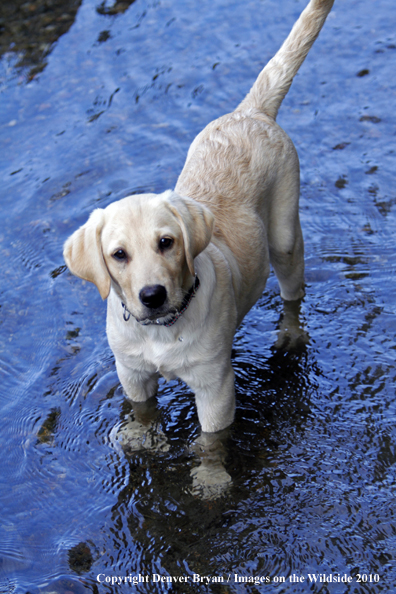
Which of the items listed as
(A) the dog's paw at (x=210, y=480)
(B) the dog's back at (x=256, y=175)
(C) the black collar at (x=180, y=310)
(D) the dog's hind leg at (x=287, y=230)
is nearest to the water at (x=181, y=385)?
(A) the dog's paw at (x=210, y=480)

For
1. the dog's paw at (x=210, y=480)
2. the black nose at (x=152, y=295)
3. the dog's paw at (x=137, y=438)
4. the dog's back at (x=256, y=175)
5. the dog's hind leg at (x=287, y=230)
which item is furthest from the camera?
the dog's hind leg at (x=287, y=230)

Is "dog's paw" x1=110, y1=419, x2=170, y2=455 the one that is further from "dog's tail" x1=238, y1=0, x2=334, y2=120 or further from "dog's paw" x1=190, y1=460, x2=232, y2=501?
"dog's tail" x1=238, y1=0, x2=334, y2=120

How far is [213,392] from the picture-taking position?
13.1ft

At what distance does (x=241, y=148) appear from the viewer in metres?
4.55

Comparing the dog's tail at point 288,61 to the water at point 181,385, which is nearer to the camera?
the water at point 181,385

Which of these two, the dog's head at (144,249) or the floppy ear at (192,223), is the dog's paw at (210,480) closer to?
the dog's head at (144,249)

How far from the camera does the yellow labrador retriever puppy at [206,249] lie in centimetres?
335

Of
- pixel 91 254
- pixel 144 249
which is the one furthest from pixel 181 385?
pixel 144 249

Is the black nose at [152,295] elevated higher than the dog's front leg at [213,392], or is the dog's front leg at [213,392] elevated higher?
the black nose at [152,295]

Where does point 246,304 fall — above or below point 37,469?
above

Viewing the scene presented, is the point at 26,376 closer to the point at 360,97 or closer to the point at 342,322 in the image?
the point at 342,322

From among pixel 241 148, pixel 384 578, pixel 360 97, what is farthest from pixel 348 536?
pixel 360 97

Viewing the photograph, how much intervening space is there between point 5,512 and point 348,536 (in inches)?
92.1

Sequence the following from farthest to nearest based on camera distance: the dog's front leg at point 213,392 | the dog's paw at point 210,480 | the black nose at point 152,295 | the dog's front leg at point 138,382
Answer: the dog's paw at point 210,480 < the dog's front leg at point 138,382 < the dog's front leg at point 213,392 < the black nose at point 152,295
